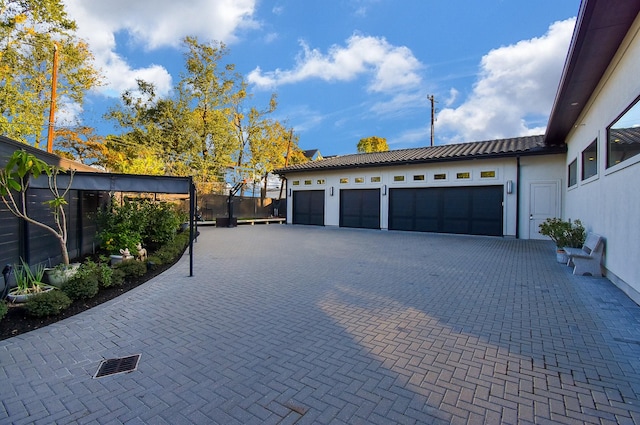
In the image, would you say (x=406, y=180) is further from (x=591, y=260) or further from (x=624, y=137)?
(x=624, y=137)

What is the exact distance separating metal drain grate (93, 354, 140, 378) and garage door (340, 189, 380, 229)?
13311 millimetres

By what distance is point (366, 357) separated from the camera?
9.45ft

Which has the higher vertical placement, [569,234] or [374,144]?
[374,144]

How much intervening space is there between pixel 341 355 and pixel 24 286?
4.70 metres

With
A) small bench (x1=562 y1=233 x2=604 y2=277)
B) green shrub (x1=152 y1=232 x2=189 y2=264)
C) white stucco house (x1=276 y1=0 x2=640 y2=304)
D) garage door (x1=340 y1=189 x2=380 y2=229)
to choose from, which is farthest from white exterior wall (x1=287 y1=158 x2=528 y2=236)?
green shrub (x1=152 y1=232 x2=189 y2=264)

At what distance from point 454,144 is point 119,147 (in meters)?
22.3

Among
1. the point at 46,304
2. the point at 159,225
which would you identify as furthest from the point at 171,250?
the point at 46,304

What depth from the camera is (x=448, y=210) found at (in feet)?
43.7

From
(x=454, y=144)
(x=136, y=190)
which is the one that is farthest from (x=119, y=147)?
(x=454, y=144)

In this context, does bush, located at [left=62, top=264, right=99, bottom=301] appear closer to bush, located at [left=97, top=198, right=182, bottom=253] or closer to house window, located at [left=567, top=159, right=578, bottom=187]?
bush, located at [left=97, top=198, right=182, bottom=253]

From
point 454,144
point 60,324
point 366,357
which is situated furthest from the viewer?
point 454,144

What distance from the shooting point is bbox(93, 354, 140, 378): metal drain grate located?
8.65ft

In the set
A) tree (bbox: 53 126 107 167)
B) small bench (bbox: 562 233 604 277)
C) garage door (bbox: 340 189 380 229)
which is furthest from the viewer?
tree (bbox: 53 126 107 167)

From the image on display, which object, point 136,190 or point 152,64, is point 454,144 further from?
point 152,64
